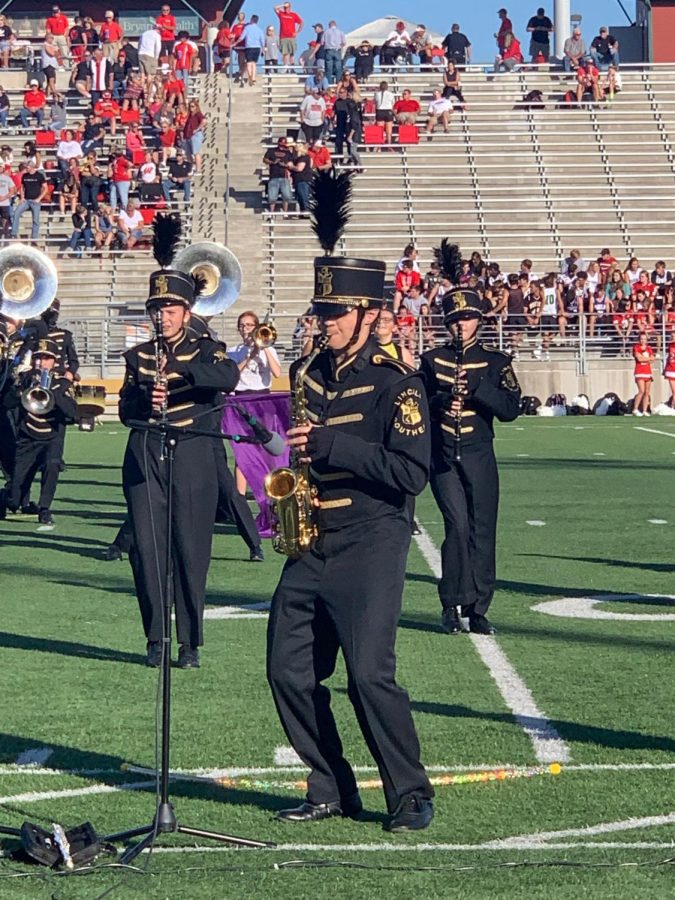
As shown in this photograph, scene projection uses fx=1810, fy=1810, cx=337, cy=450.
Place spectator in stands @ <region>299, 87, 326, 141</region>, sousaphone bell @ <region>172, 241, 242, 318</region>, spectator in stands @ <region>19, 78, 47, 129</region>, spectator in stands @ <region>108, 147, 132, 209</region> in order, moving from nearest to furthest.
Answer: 1. sousaphone bell @ <region>172, 241, 242, 318</region>
2. spectator in stands @ <region>108, 147, 132, 209</region>
3. spectator in stands @ <region>299, 87, 326, 141</region>
4. spectator in stands @ <region>19, 78, 47, 129</region>

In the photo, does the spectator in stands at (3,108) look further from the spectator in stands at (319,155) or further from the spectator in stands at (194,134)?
the spectator in stands at (319,155)

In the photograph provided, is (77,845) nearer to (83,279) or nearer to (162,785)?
(162,785)

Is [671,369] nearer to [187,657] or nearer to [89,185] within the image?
[89,185]

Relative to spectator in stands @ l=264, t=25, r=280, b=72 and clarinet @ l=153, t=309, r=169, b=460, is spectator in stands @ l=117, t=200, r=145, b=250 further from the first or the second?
clarinet @ l=153, t=309, r=169, b=460

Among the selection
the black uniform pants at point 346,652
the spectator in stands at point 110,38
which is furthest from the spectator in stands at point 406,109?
the black uniform pants at point 346,652

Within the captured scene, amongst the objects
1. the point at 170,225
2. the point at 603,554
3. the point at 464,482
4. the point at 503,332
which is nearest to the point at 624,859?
the point at 464,482

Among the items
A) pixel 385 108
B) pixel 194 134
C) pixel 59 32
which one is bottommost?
pixel 194 134

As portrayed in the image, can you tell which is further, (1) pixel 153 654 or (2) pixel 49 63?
(2) pixel 49 63

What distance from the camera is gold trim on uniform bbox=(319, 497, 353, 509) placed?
5.95m

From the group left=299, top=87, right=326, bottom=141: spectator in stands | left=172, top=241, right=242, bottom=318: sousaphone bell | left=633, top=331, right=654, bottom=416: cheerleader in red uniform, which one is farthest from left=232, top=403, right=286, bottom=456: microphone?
left=299, top=87, right=326, bottom=141: spectator in stands

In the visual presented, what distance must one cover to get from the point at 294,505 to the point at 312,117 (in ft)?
111

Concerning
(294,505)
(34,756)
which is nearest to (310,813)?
(294,505)

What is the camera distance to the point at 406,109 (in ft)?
133

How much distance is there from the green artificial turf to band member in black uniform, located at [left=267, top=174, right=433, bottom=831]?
207mm
